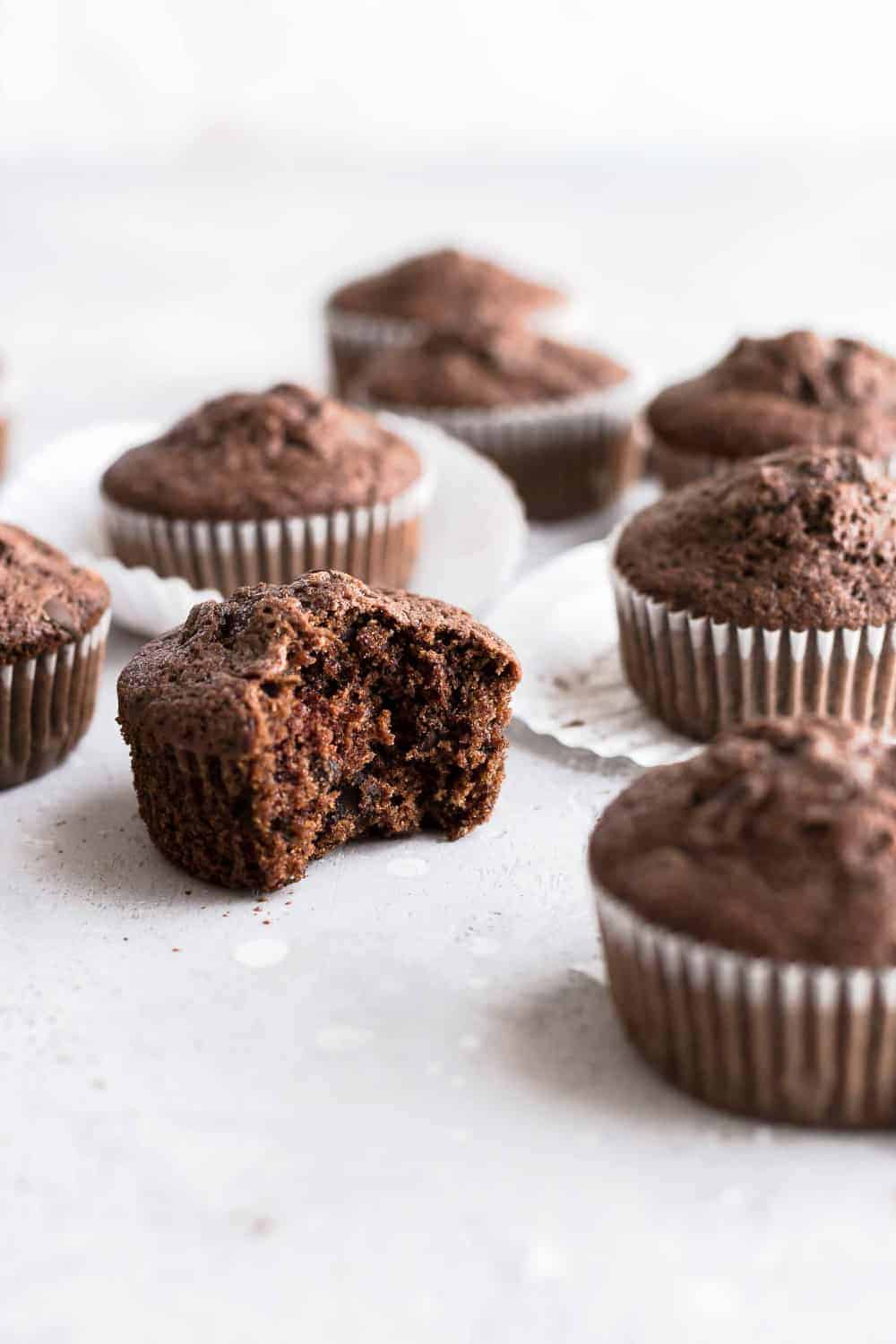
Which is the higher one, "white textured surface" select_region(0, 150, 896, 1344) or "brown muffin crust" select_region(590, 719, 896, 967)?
"brown muffin crust" select_region(590, 719, 896, 967)

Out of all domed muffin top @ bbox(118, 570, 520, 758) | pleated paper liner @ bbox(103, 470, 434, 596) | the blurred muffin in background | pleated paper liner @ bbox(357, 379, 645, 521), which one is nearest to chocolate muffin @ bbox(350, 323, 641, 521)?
pleated paper liner @ bbox(357, 379, 645, 521)

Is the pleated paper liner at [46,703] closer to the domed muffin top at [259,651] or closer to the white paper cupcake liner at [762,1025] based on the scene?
the domed muffin top at [259,651]

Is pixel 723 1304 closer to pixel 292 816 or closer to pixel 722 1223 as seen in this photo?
pixel 722 1223

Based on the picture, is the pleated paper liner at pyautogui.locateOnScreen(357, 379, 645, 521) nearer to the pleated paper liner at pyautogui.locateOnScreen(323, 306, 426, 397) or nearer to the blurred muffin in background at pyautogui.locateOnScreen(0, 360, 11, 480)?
the pleated paper liner at pyautogui.locateOnScreen(323, 306, 426, 397)

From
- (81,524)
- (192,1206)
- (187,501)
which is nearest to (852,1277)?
(192,1206)

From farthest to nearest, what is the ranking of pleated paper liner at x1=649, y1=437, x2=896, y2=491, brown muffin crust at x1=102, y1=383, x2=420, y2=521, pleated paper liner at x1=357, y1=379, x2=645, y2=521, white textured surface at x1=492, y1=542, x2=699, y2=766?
pleated paper liner at x1=357, y1=379, x2=645, y2=521
pleated paper liner at x1=649, y1=437, x2=896, y2=491
brown muffin crust at x1=102, y1=383, x2=420, y2=521
white textured surface at x1=492, y1=542, x2=699, y2=766

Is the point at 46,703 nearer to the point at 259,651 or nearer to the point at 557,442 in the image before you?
the point at 259,651
